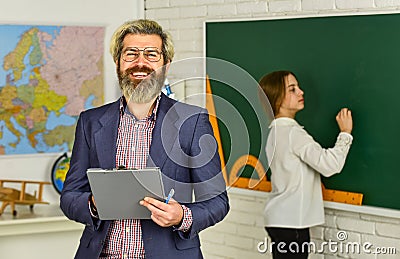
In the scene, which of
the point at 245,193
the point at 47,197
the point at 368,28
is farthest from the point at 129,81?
the point at 47,197

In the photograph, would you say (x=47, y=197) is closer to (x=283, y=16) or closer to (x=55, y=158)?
(x=55, y=158)

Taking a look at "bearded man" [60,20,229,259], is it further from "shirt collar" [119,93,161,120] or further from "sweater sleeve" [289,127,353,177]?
"sweater sleeve" [289,127,353,177]

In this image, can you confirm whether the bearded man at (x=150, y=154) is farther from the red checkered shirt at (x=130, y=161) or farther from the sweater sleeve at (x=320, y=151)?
the sweater sleeve at (x=320, y=151)

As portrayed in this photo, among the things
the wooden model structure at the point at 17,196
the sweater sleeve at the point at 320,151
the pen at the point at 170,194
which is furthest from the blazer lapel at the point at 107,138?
the wooden model structure at the point at 17,196

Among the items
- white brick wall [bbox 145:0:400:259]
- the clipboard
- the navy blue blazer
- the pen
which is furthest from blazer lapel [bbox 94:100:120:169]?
white brick wall [bbox 145:0:400:259]

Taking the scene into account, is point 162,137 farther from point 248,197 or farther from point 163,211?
point 248,197

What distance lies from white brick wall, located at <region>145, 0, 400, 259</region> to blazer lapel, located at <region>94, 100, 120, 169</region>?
809mm

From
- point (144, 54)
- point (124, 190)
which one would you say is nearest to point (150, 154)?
point (124, 190)

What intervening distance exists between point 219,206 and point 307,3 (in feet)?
6.04

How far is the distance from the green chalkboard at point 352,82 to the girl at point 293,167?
0.18 feet

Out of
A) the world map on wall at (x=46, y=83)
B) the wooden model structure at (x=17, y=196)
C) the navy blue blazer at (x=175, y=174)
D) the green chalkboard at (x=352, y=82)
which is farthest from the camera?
the world map on wall at (x=46, y=83)

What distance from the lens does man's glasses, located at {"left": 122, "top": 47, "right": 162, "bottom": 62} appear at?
8.11ft

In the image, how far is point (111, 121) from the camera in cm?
254

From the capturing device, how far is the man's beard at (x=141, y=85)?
2.46m
